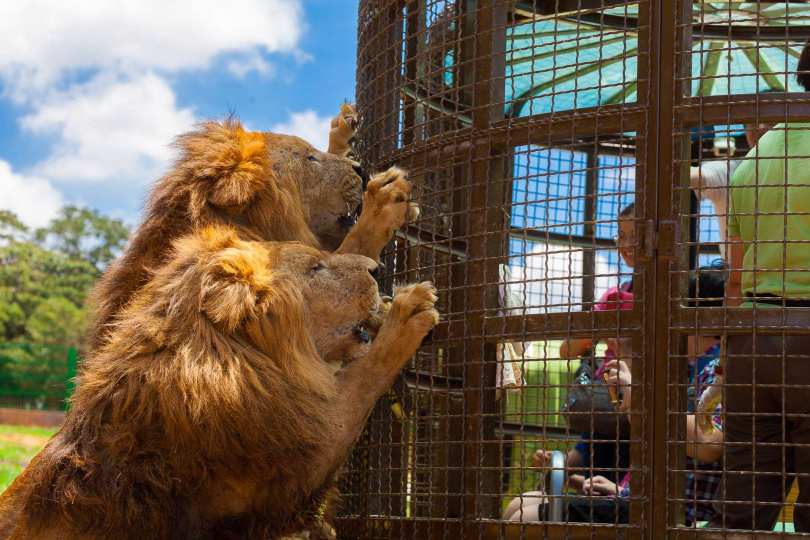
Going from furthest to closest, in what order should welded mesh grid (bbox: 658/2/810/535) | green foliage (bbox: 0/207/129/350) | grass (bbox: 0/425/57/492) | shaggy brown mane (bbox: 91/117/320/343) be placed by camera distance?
1. green foliage (bbox: 0/207/129/350)
2. grass (bbox: 0/425/57/492)
3. shaggy brown mane (bbox: 91/117/320/343)
4. welded mesh grid (bbox: 658/2/810/535)

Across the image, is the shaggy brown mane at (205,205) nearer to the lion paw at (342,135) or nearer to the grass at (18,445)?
the lion paw at (342,135)

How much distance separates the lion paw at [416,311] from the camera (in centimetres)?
318

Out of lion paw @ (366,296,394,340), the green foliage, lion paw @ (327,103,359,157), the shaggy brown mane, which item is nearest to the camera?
lion paw @ (366,296,394,340)

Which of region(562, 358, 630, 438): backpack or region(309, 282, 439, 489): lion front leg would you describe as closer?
region(309, 282, 439, 489): lion front leg

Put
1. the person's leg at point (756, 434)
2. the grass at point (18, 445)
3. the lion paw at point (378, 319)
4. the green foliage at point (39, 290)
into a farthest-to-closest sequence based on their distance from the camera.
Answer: the green foliage at point (39, 290) < the grass at point (18, 445) < the lion paw at point (378, 319) < the person's leg at point (756, 434)

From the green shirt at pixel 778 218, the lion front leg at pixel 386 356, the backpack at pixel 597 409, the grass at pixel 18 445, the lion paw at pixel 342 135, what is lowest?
the grass at pixel 18 445

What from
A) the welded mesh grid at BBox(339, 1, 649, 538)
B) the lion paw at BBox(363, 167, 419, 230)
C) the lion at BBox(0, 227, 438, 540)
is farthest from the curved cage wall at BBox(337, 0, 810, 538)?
the lion at BBox(0, 227, 438, 540)

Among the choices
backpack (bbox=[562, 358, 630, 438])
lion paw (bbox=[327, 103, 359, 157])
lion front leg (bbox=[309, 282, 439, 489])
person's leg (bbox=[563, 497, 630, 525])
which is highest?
lion paw (bbox=[327, 103, 359, 157])

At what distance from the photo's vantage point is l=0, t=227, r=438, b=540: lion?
2.88 metres

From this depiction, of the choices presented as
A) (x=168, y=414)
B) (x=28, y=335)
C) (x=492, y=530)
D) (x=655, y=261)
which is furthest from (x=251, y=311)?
(x=28, y=335)

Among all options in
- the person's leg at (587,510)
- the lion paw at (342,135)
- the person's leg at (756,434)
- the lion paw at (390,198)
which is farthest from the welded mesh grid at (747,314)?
the lion paw at (342,135)

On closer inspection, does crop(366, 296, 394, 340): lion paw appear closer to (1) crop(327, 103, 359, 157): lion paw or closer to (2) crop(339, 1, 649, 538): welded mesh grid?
(2) crop(339, 1, 649, 538): welded mesh grid

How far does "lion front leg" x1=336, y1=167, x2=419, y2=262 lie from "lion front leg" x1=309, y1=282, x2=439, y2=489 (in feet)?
1.24

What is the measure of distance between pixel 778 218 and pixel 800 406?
673mm
